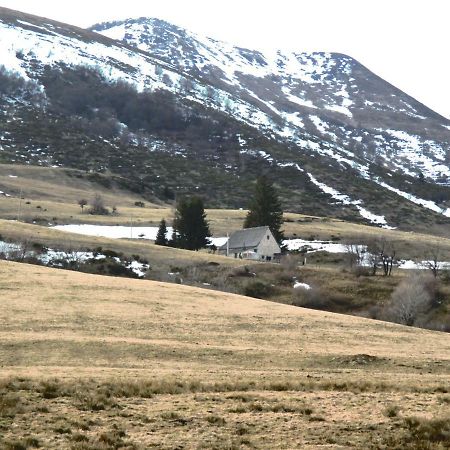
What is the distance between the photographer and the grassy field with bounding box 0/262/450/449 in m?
15.1

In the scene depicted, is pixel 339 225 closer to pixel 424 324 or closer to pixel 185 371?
pixel 424 324

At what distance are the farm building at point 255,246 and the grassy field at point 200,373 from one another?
151 feet

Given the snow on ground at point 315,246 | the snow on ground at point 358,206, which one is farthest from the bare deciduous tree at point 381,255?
the snow on ground at point 358,206

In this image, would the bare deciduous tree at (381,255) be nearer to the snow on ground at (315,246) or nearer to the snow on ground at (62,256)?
the snow on ground at (315,246)

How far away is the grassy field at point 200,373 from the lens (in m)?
15.1

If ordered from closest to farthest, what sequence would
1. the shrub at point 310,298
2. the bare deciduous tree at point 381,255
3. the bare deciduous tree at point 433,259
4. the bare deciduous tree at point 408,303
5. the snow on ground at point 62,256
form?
the bare deciduous tree at point 408,303, the shrub at point 310,298, the snow on ground at point 62,256, the bare deciduous tree at point 381,255, the bare deciduous tree at point 433,259

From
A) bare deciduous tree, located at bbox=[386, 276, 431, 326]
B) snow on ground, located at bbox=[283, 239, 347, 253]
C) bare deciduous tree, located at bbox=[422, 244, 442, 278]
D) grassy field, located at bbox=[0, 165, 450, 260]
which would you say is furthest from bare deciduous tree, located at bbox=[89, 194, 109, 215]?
bare deciduous tree, located at bbox=[386, 276, 431, 326]

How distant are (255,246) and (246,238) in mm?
3826

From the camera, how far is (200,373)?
2417cm

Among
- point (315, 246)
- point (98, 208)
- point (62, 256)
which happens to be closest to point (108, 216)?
point (98, 208)

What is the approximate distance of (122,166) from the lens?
199 metres

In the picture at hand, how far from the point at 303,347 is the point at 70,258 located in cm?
4772

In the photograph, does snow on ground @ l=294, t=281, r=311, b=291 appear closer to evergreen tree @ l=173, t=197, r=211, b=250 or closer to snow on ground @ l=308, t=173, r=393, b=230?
evergreen tree @ l=173, t=197, r=211, b=250

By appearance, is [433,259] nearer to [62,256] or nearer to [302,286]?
[302,286]
